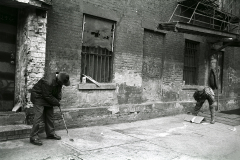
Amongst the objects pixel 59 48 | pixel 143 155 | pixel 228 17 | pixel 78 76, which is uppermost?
pixel 228 17

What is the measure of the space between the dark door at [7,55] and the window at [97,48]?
2.01 m

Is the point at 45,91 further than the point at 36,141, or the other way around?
the point at 45,91

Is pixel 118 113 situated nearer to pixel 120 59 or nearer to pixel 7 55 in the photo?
pixel 120 59

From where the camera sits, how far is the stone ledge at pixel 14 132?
530 centimetres

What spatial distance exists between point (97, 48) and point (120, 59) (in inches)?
37.4

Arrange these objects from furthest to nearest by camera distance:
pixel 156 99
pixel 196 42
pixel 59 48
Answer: pixel 196 42, pixel 156 99, pixel 59 48

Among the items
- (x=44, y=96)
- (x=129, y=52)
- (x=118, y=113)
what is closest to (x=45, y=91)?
(x=44, y=96)

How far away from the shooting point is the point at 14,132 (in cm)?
546

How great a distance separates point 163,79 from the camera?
32.7 ft

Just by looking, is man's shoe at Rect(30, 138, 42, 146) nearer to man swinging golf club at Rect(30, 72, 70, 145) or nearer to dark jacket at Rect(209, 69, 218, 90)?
man swinging golf club at Rect(30, 72, 70, 145)

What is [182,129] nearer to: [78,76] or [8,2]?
[78,76]

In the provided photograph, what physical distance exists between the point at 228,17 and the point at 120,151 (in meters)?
9.84

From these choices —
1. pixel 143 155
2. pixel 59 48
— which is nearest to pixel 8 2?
pixel 59 48

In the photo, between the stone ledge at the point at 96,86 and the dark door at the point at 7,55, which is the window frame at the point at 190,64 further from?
the dark door at the point at 7,55
